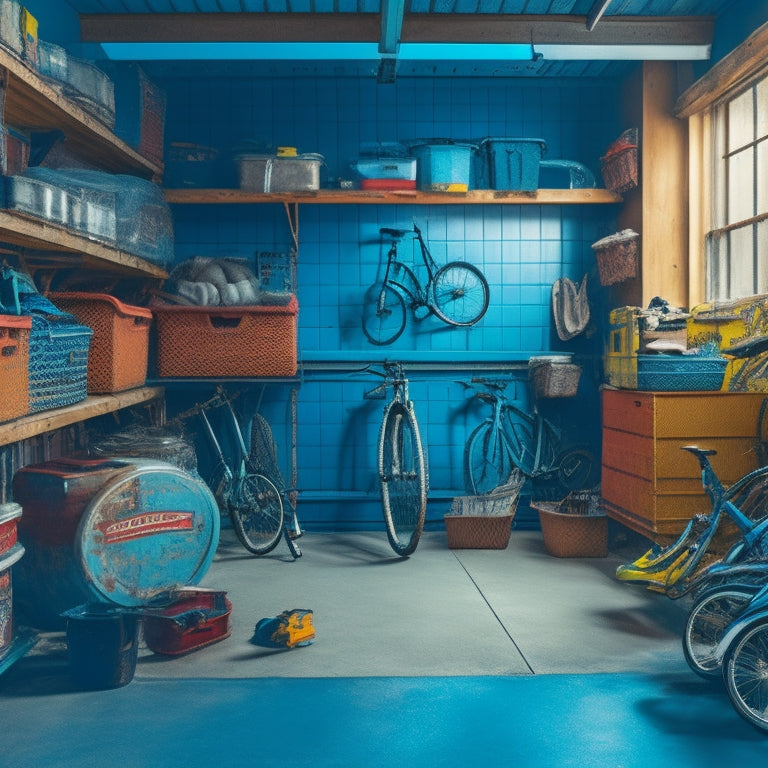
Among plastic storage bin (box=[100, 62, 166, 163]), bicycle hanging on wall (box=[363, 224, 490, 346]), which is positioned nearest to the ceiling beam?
plastic storage bin (box=[100, 62, 166, 163])

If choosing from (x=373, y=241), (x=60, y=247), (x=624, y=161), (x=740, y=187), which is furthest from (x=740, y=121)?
(x=60, y=247)

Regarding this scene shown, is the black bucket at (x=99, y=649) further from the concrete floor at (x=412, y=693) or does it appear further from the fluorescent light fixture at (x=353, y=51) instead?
the fluorescent light fixture at (x=353, y=51)

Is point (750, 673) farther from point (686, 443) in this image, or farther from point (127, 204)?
point (127, 204)

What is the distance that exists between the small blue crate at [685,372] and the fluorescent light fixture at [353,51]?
1989mm

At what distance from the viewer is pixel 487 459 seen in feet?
19.0

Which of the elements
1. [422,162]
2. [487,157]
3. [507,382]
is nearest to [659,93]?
[487,157]

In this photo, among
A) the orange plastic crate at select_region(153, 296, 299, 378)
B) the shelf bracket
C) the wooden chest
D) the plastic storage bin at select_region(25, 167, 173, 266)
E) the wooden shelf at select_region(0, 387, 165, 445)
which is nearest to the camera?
the wooden shelf at select_region(0, 387, 165, 445)

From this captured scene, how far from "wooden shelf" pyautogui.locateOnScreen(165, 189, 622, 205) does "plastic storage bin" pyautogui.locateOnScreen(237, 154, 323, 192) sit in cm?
5

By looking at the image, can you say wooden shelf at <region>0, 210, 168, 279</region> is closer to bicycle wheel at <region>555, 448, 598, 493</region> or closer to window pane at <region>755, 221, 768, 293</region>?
bicycle wheel at <region>555, 448, 598, 493</region>

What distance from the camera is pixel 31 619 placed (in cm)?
353

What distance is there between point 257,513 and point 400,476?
95 cm

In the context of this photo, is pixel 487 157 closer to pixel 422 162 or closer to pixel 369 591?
pixel 422 162

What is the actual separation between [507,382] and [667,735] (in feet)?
11.6

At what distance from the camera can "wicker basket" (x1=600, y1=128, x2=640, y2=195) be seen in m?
5.18
